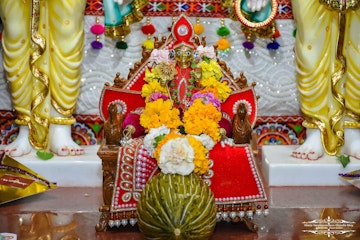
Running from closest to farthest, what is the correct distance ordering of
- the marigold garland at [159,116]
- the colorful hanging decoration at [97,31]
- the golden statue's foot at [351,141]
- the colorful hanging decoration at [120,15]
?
Result: the marigold garland at [159,116], the golden statue's foot at [351,141], the colorful hanging decoration at [120,15], the colorful hanging decoration at [97,31]

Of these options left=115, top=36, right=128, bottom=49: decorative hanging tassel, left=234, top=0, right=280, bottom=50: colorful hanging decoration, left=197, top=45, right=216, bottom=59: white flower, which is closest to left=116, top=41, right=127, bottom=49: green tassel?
left=115, top=36, right=128, bottom=49: decorative hanging tassel

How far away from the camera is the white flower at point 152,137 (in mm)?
4703

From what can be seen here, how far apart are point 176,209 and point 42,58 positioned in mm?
1767

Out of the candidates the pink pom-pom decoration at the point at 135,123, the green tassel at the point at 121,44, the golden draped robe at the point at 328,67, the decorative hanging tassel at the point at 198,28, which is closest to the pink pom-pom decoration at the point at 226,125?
the pink pom-pom decoration at the point at 135,123

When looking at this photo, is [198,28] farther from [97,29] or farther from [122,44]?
[97,29]

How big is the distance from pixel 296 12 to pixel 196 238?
1857 millimetres

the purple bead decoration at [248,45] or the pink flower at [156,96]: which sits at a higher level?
the purple bead decoration at [248,45]

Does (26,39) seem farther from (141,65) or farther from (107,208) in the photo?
(107,208)

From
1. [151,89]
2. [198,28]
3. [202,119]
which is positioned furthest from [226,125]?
[198,28]

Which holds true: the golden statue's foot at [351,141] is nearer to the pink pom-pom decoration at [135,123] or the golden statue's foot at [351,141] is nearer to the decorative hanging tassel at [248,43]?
the decorative hanging tassel at [248,43]

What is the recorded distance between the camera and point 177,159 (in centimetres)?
448

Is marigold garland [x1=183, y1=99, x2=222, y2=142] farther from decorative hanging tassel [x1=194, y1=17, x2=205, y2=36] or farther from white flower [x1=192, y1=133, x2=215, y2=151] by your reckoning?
decorative hanging tassel [x1=194, y1=17, x2=205, y2=36]

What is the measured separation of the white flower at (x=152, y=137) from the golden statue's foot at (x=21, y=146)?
1.31 meters

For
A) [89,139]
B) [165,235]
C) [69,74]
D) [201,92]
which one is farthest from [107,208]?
[89,139]
